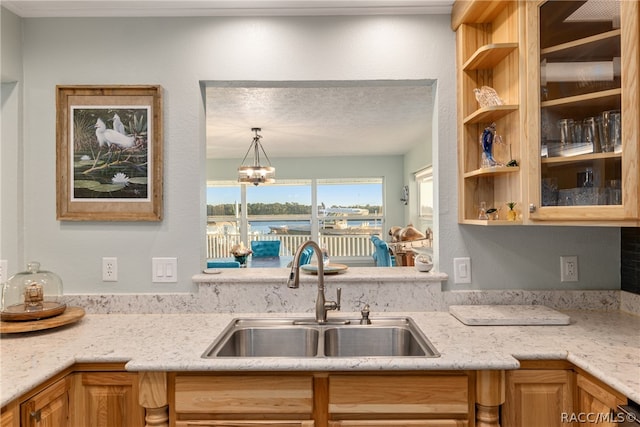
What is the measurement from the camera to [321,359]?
1249 millimetres

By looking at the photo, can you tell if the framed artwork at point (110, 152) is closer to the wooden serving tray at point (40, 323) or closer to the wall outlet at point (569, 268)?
the wooden serving tray at point (40, 323)

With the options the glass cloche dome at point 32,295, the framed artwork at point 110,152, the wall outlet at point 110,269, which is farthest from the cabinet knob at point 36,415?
the framed artwork at point 110,152

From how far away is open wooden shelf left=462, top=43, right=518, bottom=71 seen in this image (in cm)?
154

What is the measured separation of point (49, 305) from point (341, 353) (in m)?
1.30

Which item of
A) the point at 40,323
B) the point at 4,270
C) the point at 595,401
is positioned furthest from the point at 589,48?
the point at 4,270

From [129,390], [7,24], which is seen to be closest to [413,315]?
[129,390]

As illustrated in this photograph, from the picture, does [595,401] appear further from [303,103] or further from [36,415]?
[303,103]

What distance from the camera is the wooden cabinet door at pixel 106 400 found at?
1.31 m

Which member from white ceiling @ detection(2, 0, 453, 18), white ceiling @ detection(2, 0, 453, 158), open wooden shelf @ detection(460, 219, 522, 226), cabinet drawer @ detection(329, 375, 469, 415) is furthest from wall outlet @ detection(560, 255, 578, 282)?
white ceiling @ detection(2, 0, 453, 18)

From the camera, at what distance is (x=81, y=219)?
1828 mm

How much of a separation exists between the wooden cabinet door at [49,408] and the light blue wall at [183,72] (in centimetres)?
63

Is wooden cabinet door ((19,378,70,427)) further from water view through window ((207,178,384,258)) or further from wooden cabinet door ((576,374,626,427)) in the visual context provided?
water view through window ((207,178,384,258))

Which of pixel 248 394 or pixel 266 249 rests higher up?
pixel 266 249

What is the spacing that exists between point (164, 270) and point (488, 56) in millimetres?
1798
